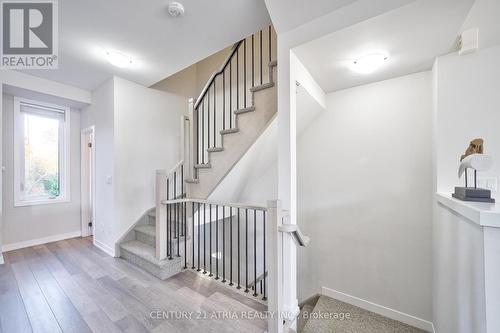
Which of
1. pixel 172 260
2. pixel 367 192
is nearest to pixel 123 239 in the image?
pixel 172 260

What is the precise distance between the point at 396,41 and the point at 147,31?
7.60 feet

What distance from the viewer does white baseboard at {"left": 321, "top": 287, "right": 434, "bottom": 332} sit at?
6.58 ft

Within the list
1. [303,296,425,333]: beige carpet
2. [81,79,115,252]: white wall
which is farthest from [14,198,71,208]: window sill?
[303,296,425,333]: beige carpet

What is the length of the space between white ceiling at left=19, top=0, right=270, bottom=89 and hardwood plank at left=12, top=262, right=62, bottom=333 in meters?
2.68

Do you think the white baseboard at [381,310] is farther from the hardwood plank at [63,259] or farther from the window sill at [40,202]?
the window sill at [40,202]

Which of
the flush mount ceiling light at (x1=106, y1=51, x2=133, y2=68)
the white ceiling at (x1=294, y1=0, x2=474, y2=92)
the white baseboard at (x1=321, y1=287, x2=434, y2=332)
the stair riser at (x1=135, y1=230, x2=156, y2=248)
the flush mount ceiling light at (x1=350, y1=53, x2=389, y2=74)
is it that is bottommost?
the white baseboard at (x1=321, y1=287, x2=434, y2=332)

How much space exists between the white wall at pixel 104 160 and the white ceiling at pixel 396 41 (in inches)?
116

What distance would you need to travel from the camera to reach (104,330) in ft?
5.27

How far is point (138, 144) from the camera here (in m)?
3.33

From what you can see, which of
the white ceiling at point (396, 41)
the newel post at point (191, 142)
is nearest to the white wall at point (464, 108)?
the white ceiling at point (396, 41)

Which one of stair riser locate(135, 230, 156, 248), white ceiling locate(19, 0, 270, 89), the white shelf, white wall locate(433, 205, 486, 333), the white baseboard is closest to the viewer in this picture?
the white shelf

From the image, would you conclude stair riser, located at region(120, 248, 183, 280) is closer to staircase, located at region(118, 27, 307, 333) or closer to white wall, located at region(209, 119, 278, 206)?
staircase, located at region(118, 27, 307, 333)

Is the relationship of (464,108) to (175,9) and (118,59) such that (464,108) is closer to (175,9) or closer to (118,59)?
(175,9)

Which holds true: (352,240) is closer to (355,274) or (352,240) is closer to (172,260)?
(355,274)
